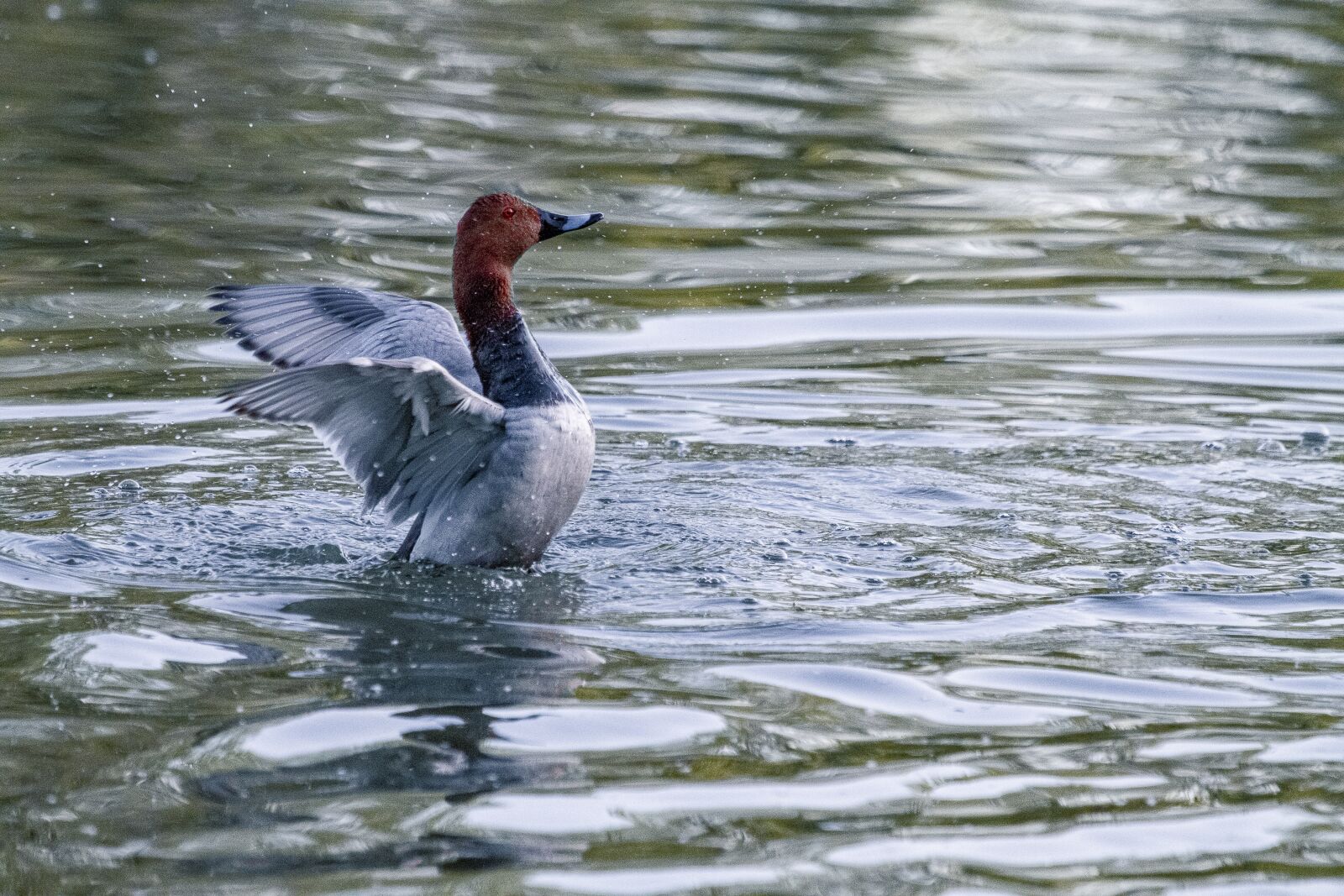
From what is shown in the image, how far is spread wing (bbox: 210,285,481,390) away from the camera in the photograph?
6.21 meters

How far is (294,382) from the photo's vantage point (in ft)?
16.7

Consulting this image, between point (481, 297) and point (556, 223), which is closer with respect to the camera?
point (481, 297)

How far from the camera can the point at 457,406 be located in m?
5.32

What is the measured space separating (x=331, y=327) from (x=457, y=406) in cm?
128

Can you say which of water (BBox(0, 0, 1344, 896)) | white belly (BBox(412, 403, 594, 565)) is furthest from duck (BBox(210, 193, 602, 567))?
water (BBox(0, 0, 1344, 896))

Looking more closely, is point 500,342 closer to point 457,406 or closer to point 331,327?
point 457,406

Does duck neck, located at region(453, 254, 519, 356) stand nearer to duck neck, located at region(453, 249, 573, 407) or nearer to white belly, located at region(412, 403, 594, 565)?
duck neck, located at region(453, 249, 573, 407)

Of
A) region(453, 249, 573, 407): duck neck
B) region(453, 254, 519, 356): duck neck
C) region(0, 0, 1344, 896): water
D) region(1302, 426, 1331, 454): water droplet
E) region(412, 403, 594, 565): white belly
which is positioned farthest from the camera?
region(1302, 426, 1331, 454): water droplet

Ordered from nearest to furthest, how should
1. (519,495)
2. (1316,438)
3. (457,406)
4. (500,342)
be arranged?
(457,406)
(519,495)
(500,342)
(1316,438)

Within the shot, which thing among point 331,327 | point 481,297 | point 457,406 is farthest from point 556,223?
point 457,406

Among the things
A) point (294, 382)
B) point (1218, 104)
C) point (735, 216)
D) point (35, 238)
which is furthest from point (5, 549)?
point (1218, 104)

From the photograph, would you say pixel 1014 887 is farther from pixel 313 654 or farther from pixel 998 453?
pixel 998 453

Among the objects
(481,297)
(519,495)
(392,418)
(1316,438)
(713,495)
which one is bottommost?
(1316,438)

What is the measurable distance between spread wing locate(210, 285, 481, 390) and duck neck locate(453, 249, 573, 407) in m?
0.26
